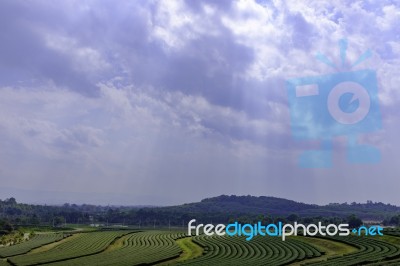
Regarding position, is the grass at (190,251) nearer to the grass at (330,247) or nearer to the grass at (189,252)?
the grass at (189,252)

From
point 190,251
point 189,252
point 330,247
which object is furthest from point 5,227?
point 330,247

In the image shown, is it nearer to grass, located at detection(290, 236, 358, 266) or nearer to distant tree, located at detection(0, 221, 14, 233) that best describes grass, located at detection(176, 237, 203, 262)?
grass, located at detection(290, 236, 358, 266)

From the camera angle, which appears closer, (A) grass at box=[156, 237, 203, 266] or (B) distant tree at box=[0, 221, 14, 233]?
(A) grass at box=[156, 237, 203, 266]

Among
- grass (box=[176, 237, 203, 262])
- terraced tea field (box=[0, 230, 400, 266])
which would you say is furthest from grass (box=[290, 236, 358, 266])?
grass (box=[176, 237, 203, 262])

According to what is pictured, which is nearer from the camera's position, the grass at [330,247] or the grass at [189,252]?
the grass at [330,247]

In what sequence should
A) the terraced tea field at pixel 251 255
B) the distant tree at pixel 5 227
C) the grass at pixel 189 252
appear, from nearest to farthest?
the terraced tea field at pixel 251 255, the grass at pixel 189 252, the distant tree at pixel 5 227

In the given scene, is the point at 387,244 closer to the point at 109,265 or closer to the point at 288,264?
the point at 288,264

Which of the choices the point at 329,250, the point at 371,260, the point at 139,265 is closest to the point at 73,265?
the point at 139,265

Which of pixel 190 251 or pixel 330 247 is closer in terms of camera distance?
pixel 330 247

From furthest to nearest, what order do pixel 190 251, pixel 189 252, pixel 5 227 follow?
pixel 5 227 < pixel 190 251 < pixel 189 252

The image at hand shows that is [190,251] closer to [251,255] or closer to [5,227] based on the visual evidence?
[251,255]

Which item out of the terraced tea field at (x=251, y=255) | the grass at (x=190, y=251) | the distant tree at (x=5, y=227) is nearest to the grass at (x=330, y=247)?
the terraced tea field at (x=251, y=255)

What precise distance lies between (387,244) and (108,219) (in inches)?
5413

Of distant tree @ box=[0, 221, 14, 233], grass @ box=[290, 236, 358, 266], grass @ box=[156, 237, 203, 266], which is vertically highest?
distant tree @ box=[0, 221, 14, 233]
